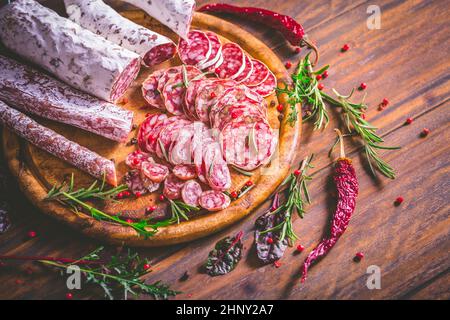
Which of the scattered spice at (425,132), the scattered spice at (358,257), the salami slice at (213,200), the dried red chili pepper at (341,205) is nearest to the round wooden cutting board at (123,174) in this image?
the salami slice at (213,200)

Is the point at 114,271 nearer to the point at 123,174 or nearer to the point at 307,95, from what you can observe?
the point at 123,174

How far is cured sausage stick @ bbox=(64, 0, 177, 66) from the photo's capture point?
2.40 meters

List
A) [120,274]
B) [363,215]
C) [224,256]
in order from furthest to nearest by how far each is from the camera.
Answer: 1. [363,215]
2. [224,256]
3. [120,274]

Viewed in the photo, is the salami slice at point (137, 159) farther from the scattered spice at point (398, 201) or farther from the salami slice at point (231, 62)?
the scattered spice at point (398, 201)

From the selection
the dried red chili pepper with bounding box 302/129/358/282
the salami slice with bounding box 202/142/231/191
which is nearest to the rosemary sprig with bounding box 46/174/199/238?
the salami slice with bounding box 202/142/231/191

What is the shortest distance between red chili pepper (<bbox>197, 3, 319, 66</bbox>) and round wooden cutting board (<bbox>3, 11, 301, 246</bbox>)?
0.19 metres

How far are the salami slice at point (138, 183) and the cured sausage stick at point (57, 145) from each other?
0.22ft

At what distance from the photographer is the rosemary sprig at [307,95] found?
2.34 meters

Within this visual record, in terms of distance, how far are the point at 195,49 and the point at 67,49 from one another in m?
0.62

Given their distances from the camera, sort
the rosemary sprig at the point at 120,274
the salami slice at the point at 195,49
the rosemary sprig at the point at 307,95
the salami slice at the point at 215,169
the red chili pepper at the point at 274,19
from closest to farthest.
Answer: the rosemary sprig at the point at 120,274 < the salami slice at the point at 215,169 < the rosemary sprig at the point at 307,95 < the salami slice at the point at 195,49 < the red chili pepper at the point at 274,19

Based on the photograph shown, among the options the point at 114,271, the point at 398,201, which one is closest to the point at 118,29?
the point at 114,271

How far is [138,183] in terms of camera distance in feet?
7.39
